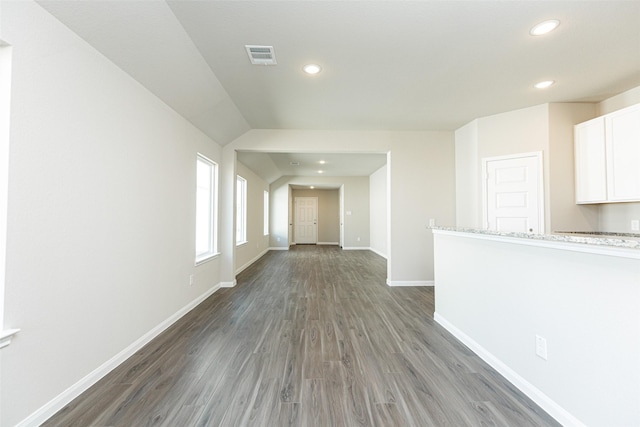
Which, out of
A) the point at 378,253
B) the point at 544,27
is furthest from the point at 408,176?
the point at 378,253

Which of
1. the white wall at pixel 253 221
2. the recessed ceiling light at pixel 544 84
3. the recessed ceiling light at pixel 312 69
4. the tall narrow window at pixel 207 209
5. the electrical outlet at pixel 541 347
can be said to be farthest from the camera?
the white wall at pixel 253 221

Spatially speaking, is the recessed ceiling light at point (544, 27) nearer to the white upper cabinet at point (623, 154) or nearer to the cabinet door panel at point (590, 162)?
the white upper cabinet at point (623, 154)

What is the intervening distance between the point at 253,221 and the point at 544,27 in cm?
581

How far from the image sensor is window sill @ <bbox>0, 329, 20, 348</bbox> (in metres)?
1.14

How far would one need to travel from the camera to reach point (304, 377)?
1.73m

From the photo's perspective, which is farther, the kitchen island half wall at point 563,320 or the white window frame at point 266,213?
the white window frame at point 266,213

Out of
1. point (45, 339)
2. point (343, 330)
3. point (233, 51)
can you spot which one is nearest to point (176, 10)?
point (233, 51)

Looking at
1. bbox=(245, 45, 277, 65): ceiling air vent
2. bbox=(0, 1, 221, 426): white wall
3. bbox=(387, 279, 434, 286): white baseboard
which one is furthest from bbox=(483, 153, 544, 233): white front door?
bbox=(0, 1, 221, 426): white wall

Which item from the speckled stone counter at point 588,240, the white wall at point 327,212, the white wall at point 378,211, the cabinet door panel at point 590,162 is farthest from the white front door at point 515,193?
the white wall at point 327,212

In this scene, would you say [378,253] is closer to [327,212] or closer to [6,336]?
[327,212]

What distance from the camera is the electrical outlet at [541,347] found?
4.81ft

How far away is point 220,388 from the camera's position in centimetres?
163

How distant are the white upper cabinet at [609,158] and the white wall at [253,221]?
531cm

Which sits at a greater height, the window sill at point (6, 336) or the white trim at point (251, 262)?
the window sill at point (6, 336)
